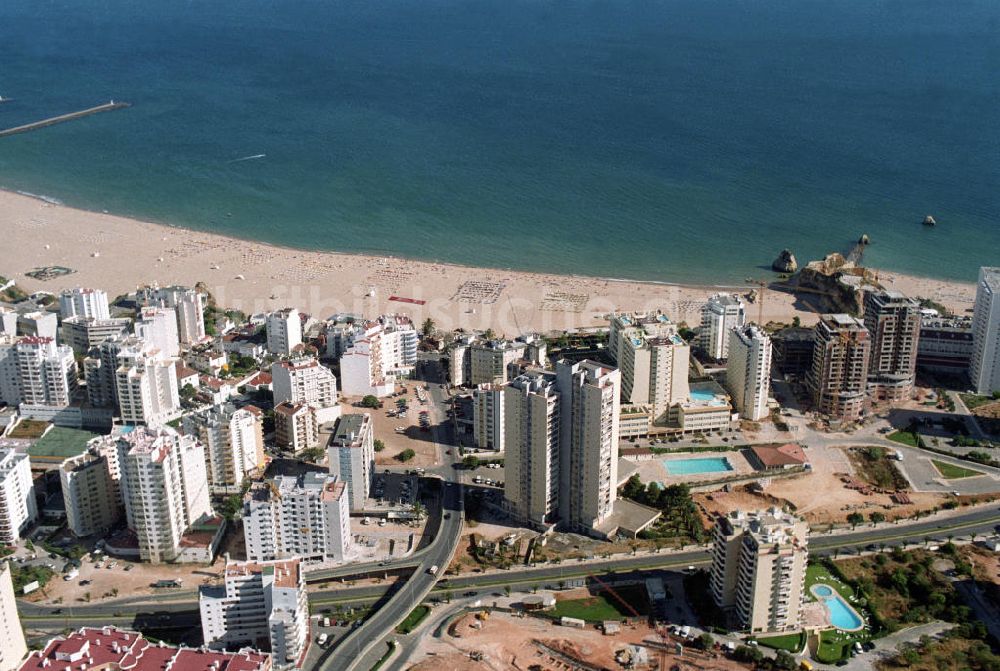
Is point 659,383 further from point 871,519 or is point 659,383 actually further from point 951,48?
point 951,48

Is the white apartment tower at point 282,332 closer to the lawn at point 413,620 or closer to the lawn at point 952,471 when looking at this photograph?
the lawn at point 413,620

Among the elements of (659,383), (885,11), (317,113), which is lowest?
(659,383)

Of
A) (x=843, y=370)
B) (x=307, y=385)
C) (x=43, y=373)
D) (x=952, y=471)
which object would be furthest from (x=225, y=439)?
(x=952, y=471)

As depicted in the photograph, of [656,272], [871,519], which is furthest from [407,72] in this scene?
[871,519]

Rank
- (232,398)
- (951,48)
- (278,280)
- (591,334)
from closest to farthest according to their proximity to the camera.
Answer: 1. (232,398)
2. (591,334)
3. (278,280)
4. (951,48)

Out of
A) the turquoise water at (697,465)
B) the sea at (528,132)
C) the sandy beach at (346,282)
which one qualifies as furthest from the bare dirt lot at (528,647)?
the sea at (528,132)

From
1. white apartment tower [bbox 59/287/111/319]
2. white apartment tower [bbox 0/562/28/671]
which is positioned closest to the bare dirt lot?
white apartment tower [bbox 0/562/28/671]

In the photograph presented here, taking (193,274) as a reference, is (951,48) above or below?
above
